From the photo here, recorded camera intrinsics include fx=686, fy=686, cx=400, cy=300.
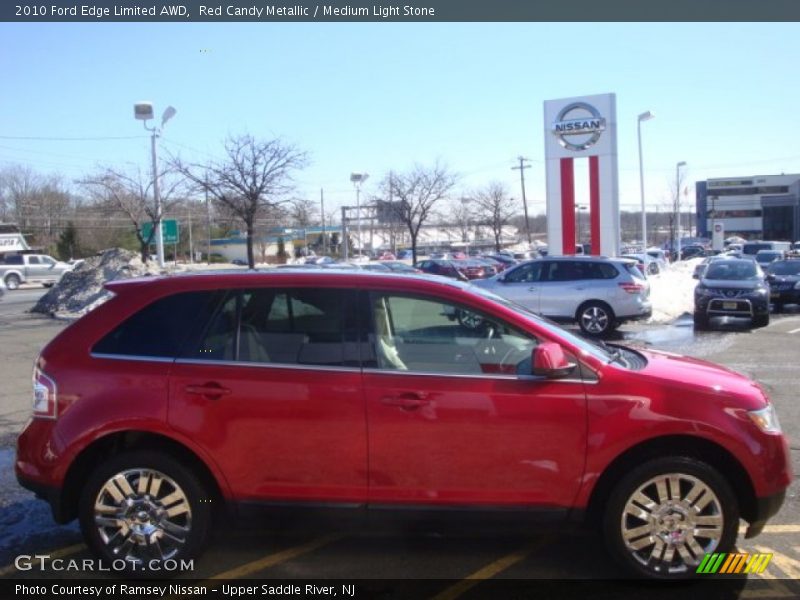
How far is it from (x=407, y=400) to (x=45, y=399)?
204cm

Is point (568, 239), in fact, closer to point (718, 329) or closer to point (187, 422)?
point (718, 329)

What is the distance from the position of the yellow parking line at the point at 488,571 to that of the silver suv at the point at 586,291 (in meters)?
10.2

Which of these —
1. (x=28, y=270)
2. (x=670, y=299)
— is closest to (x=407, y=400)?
(x=670, y=299)

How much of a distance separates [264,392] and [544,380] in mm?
1519

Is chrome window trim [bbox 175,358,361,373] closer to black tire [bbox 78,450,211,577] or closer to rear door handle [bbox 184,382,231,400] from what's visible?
rear door handle [bbox 184,382,231,400]

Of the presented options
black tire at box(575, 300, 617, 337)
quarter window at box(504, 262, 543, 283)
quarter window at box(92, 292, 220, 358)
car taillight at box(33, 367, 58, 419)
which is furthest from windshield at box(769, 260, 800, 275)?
car taillight at box(33, 367, 58, 419)

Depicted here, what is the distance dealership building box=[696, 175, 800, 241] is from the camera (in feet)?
311

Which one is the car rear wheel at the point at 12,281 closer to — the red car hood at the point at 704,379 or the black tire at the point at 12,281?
the black tire at the point at 12,281

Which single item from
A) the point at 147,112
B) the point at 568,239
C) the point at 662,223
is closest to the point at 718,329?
the point at 568,239

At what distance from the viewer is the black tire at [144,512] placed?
378 cm

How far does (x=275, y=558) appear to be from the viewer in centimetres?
410

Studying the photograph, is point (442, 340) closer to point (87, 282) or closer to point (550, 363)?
point (550, 363)

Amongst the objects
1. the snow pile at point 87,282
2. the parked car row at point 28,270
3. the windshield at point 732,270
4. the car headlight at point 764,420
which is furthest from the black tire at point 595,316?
the parked car row at point 28,270

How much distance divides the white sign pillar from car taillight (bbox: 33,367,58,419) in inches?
894
